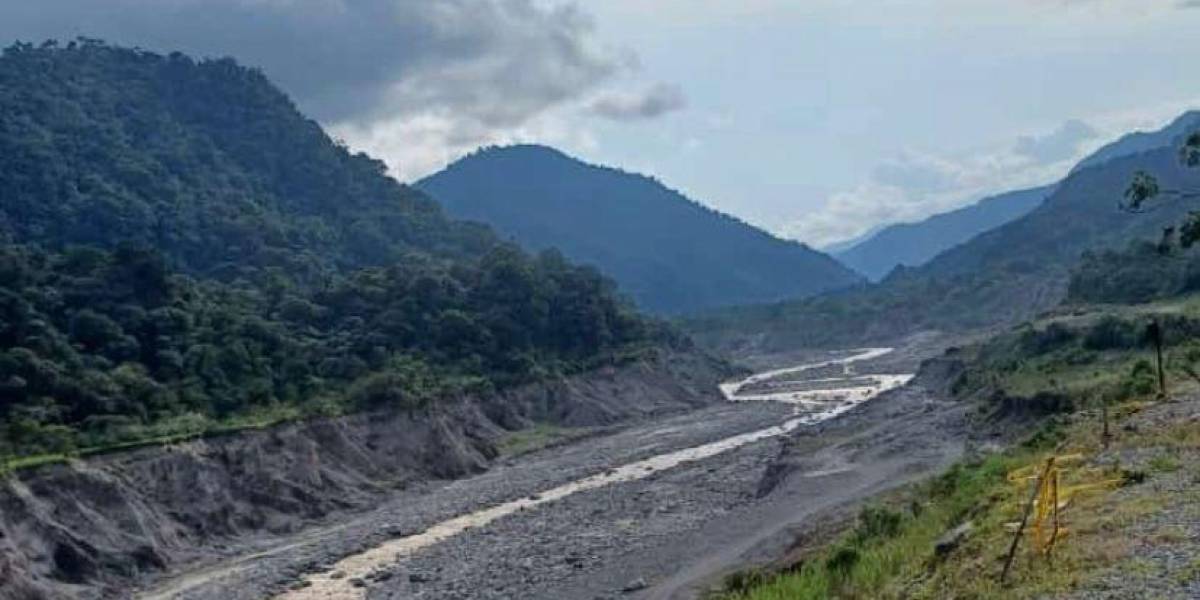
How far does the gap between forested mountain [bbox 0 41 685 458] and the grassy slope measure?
32503 mm

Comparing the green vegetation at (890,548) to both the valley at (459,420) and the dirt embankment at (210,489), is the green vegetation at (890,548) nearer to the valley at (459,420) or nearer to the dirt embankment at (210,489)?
the valley at (459,420)

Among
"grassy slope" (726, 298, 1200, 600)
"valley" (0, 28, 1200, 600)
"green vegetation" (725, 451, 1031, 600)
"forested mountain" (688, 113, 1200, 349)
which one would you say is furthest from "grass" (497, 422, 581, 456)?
"forested mountain" (688, 113, 1200, 349)

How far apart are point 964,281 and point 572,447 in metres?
121

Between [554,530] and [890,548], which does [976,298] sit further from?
[890,548]

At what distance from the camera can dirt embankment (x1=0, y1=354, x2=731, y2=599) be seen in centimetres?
3938

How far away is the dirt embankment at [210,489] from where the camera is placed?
39375mm

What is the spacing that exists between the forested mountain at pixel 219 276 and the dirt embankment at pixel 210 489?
1731 millimetres

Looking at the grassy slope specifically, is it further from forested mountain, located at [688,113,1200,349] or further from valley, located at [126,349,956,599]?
forested mountain, located at [688,113,1200,349]

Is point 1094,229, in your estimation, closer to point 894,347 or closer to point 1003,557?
point 894,347

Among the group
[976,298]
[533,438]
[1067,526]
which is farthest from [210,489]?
[976,298]

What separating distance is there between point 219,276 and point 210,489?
4966 centimetres

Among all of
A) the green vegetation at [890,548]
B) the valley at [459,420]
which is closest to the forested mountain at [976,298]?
the valley at [459,420]

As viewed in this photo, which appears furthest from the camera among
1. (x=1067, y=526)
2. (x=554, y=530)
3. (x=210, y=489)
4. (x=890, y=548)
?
(x=210, y=489)

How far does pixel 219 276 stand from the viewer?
96.1 metres
